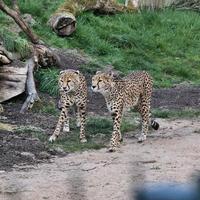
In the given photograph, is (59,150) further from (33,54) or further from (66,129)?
(33,54)

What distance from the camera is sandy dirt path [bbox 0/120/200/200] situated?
499 centimetres

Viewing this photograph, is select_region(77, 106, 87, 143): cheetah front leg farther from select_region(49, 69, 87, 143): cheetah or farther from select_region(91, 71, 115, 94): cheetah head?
select_region(91, 71, 115, 94): cheetah head

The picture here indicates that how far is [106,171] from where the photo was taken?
589cm

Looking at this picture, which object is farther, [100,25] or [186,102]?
[100,25]

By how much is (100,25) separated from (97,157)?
9329 millimetres

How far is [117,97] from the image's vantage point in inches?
296

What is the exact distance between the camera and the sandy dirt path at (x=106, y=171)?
4.99 meters

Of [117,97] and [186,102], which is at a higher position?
[117,97]

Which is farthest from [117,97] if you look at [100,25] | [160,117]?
[100,25]

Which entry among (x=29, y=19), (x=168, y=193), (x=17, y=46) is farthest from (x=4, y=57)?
(x=168, y=193)

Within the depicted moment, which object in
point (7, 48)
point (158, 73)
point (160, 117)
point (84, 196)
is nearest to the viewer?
point (84, 196)

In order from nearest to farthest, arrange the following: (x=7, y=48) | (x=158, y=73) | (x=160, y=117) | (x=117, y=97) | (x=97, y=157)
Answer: (x=97, y=157) < (x=117, y=97) < (x=160, y=117) < (x=7, y=48) < (x=158, y=73)

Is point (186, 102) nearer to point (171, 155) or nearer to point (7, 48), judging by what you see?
point (7, 48)

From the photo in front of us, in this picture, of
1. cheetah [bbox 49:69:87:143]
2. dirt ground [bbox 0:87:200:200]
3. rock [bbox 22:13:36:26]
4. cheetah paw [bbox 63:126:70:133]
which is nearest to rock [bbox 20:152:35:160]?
dirt ground [bbox 0:87:200:200]
